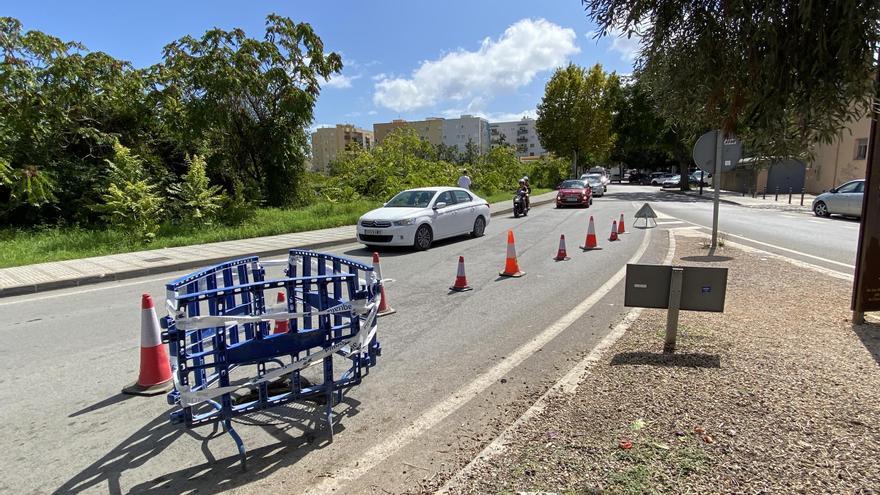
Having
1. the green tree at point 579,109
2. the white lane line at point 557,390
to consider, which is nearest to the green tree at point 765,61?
the white lane line at point 557,390

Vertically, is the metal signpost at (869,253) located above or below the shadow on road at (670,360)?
above

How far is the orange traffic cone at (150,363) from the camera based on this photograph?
14.0ft

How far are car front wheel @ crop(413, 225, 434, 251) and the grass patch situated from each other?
17.7 ft

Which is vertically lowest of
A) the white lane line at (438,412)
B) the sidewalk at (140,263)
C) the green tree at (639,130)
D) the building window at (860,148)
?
the sidewalk at (140,263)

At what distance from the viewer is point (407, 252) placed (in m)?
12.2

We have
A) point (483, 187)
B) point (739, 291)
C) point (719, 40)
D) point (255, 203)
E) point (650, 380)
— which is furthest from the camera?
point (483, 187)

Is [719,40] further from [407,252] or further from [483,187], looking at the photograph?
[483,187]

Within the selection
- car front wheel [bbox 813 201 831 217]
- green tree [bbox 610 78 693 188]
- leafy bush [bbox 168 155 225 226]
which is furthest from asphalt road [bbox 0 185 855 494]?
green tree [bbox 610 78 693 188]

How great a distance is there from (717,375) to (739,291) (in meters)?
3.59

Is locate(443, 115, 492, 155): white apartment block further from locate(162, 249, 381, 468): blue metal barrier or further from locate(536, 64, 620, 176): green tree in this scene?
locate(162, 249, 381, 468): blue metal barrier

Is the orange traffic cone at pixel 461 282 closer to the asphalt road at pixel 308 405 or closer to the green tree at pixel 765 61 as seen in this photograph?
the asphalt road at pixel 308 405

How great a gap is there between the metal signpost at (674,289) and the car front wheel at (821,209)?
20.2 m

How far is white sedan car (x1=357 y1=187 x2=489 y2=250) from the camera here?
1188 cm

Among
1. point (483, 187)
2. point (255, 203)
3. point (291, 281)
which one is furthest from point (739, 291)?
point (483, 187)
